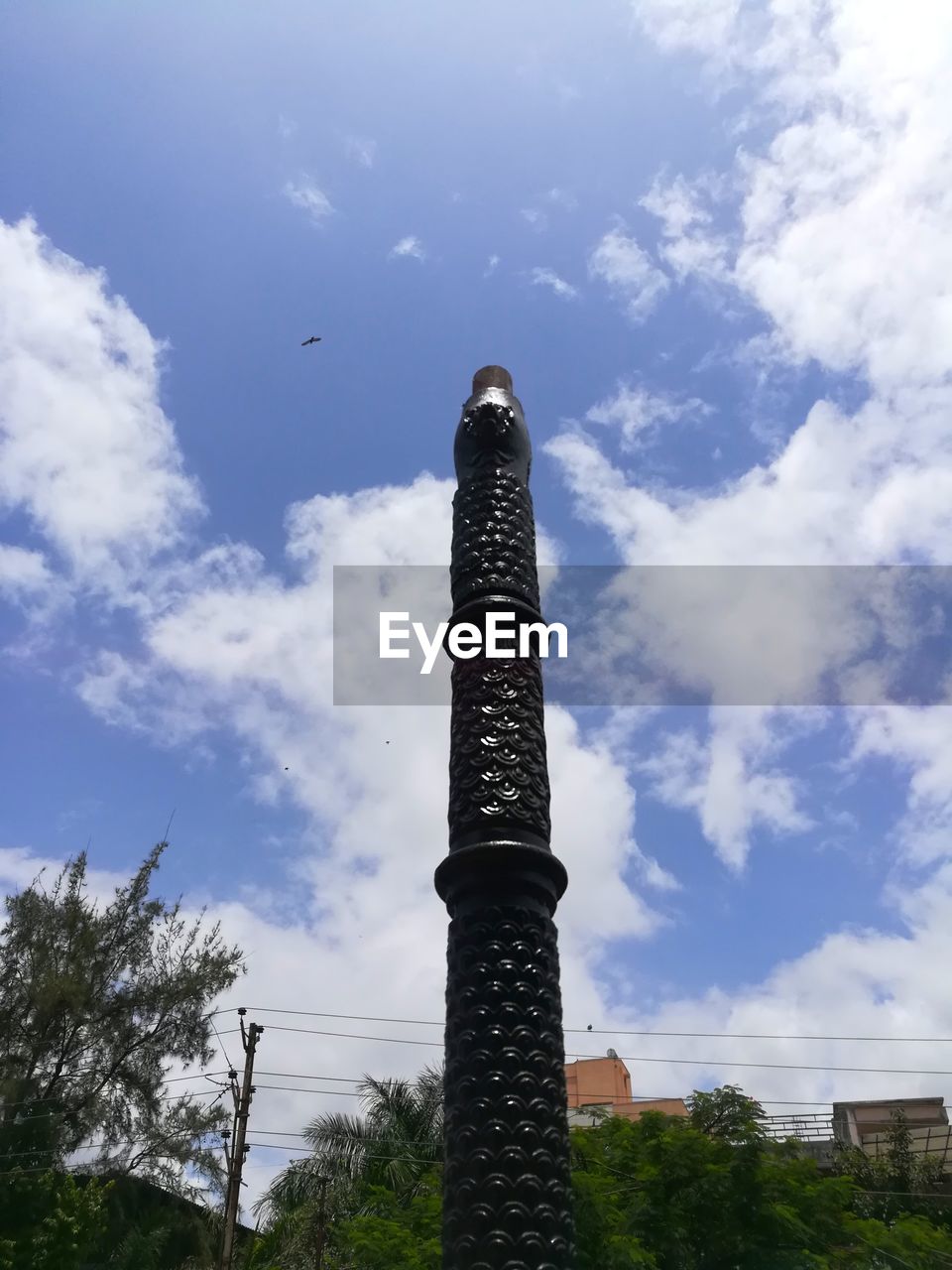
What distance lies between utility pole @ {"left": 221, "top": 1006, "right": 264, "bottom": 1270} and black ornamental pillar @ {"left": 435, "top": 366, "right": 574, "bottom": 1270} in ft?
46.3

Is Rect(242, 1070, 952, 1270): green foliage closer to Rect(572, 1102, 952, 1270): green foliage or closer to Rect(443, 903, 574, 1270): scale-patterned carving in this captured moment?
Rect(572, 1102, 952, 1270): green foliage

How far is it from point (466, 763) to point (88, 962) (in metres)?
16.9

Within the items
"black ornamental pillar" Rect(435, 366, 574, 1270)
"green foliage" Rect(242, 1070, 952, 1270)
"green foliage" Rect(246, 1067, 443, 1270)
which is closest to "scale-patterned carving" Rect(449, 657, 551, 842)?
"black ornamental pillar" Rect(435, 366, 574, 1270)

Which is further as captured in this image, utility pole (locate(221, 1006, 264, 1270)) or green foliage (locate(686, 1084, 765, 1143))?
utility pole (locate(221, 1006, 264, 1270))

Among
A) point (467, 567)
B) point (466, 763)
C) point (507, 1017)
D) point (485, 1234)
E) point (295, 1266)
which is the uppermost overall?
point (467, 567)

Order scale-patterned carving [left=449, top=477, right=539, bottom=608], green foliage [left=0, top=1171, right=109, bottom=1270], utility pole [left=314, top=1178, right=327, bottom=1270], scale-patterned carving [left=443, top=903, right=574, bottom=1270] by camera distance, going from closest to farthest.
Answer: scale-patterned carving [left=443, top=903, right=574, bottom=1270] < scale-patterned carving [left=449, top=477, right=539, bottom=608] < green foliage [left=0, top=1171, right=109, bottom=1270] < utility pole [left=314, top=1178, right=327, bottom=1270]

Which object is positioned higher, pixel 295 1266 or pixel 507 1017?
pixel 507 1017

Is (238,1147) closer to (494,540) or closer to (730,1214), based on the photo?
(730,1214)

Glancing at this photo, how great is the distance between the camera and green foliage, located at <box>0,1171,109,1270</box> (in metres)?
13.9

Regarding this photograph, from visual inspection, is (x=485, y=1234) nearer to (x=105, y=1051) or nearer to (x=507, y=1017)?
(x=507, y=1017)

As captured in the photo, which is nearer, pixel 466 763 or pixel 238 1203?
pixel 466 763

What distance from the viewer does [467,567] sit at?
4.82 meters

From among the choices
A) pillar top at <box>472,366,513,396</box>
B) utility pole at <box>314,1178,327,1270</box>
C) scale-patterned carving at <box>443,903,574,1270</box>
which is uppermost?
pillar top at <box>472,366,513,396</box>

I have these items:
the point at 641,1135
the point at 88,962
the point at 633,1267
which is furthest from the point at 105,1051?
the point at 633,1267
